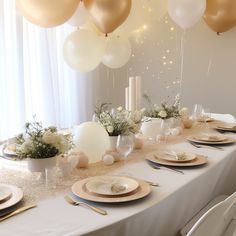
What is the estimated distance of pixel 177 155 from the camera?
1879 millimetres

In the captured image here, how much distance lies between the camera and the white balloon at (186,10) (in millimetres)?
3135

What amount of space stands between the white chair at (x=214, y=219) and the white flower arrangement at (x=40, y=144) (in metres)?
0.69

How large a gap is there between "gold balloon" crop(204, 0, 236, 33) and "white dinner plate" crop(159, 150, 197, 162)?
2.02 metres

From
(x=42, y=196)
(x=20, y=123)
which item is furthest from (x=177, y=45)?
(x=42, y=196)

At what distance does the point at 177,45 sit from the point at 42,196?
3.44 meters

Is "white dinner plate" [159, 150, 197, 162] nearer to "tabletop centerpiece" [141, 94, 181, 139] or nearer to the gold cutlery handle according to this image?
"tabletop centerpiece" [141, 94, 181, 139]

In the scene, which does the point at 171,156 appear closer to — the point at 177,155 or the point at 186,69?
the point at 177,155

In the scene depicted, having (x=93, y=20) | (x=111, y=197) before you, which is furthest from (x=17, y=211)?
(x=93, y=20)

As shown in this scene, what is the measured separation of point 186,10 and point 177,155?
5.86 ft

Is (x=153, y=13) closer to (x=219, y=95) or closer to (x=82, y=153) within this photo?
(x=219, y=95)

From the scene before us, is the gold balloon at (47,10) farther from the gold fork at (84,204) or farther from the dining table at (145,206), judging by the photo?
the gold fork at (84,204)

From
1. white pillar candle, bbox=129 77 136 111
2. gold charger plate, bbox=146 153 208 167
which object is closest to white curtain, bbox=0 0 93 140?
white pillar candle, bbox=129 77 136 111

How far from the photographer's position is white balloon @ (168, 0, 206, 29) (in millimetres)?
3135

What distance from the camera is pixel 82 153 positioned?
5.70 feet
